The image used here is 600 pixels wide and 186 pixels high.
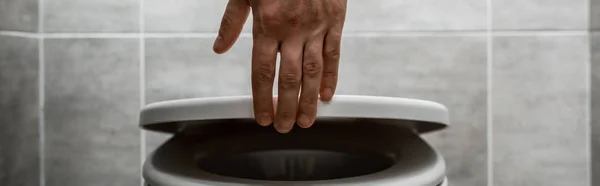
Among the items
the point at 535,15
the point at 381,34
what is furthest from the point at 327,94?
the point at 535,15

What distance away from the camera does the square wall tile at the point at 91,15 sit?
3.84 ft

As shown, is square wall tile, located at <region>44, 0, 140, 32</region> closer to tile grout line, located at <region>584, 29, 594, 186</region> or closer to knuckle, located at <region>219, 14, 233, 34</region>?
knuckle, located at <region>219, 14, 233, 34</region>

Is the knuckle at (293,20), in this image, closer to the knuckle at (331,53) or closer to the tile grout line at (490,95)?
the knuckle at (331,53)

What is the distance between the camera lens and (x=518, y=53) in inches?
45.8

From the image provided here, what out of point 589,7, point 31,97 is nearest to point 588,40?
point 589,7

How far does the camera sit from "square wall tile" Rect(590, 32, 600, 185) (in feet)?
3.71

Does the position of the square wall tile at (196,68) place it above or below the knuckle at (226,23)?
below

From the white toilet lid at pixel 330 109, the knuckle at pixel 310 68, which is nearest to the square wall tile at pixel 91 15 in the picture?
the white toilet lid at pixel 330 109

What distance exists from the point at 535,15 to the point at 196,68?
640 millimetres

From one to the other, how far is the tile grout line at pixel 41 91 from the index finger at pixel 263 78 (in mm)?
702

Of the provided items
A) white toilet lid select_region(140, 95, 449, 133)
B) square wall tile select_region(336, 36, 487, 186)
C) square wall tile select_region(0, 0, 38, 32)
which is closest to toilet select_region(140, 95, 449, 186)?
white toilet lid select_region(140, 95, 449, 133)

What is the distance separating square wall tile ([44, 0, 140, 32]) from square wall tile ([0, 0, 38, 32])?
0.08 feet

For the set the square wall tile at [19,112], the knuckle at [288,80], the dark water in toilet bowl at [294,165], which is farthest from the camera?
the square wall tile at [19,112]

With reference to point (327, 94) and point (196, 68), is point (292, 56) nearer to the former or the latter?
point (327, 94)
